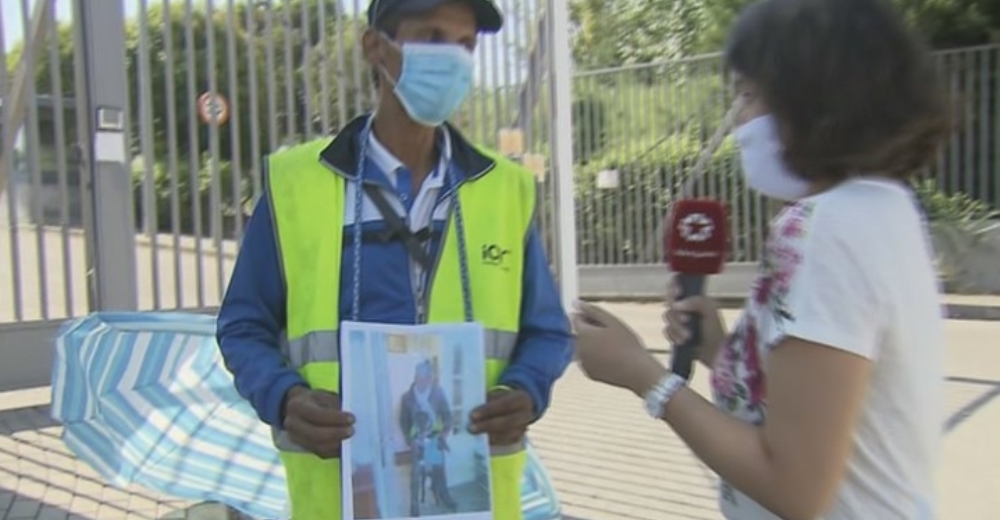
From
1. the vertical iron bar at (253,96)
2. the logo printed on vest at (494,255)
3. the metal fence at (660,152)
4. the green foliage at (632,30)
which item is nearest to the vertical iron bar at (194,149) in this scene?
the vertical iron bar at (253,96)

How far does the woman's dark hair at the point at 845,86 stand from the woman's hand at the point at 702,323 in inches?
18.9

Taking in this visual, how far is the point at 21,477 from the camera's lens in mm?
4645

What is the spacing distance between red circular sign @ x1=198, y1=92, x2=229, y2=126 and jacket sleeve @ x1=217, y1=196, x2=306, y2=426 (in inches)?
180

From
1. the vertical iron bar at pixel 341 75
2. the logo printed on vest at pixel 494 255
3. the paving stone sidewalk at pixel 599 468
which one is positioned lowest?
the paving stone sidewalk at pixel 599 468

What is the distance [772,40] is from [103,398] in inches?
105

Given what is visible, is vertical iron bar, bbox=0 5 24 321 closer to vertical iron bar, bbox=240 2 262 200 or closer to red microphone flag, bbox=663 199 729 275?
vertical iron bar, bbox=240 2 262 200

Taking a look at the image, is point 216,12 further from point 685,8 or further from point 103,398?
point 685,8

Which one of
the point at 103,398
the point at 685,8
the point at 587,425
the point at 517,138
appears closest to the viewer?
the point at 103,398

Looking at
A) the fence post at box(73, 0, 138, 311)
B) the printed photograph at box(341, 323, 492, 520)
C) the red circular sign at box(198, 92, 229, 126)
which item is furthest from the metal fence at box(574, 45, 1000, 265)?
the printed photograph at box(341, 323, 492, 520)

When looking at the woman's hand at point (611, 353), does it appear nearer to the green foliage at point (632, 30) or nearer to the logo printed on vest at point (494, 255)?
the logo printed on vest at point (494, 255)

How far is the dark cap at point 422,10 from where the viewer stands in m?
1.94

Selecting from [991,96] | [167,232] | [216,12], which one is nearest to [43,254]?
[167,232]

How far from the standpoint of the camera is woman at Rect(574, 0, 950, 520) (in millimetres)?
1283

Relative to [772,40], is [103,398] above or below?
below
